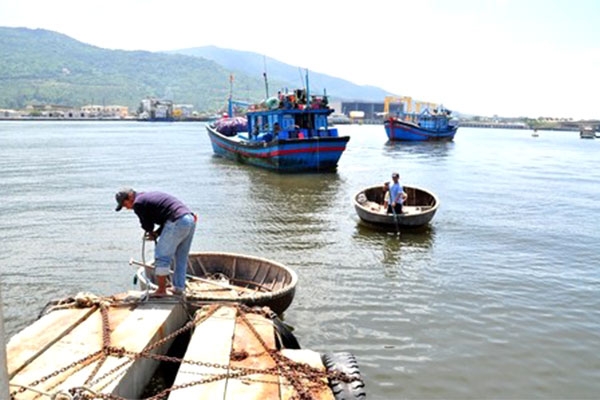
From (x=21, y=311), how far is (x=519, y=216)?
15.7 meters

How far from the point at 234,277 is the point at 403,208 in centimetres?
915

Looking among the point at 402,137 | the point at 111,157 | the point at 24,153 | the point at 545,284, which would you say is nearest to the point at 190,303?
the point at 545,284

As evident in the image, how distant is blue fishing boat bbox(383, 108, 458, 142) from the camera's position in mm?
62781

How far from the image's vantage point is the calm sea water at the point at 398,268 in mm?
7035

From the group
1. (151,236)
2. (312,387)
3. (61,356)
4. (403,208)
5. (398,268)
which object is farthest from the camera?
(403,208)

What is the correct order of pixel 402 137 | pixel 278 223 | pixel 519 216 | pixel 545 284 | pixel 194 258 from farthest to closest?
pixel 402 137 → pixel 519 216 → pixel 278 223 → pixel 545 284 → pixel 194 258

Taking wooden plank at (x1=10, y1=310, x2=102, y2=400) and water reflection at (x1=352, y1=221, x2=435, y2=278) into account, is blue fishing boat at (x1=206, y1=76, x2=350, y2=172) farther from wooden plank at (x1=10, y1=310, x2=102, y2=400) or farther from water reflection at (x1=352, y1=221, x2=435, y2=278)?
wooden plank at (x1=10, y1=310, x2=102, y2=400)

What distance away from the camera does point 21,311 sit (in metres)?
8.34

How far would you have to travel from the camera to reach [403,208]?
16.4 meters

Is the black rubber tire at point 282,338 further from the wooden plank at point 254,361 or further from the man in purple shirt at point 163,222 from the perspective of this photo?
the man in purple shirt at point 163,222

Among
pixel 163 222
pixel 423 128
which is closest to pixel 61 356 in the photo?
pixel 163 222

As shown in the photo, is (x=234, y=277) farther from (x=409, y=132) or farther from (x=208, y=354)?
(x=409, y=132)

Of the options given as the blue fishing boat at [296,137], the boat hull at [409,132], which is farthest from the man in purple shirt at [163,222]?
the boat hull at [409,132]

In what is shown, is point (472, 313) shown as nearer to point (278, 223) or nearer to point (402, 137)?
point (278, 223)
